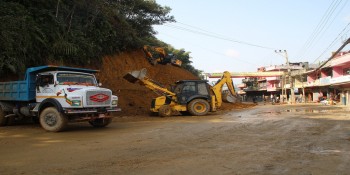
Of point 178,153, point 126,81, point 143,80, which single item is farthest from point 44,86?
point 126,81

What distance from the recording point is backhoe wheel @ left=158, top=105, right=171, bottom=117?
2030cm

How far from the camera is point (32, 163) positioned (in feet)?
22.5

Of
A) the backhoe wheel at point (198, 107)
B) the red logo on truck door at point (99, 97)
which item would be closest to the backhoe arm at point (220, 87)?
the backhoe wheel at point (198, 107)

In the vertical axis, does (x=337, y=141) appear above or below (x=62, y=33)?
below

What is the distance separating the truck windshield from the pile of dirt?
6.83 m

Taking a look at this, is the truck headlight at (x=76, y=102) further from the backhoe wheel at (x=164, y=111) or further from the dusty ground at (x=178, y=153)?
the backhoe wheel at (x=164, y=111)

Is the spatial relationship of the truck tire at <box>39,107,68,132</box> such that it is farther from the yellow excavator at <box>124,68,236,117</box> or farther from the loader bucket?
the yellow excavator at <box>124,68,236,117</box>

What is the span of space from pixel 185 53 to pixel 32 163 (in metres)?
46.4

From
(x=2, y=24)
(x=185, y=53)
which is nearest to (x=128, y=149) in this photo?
(x=2, y=24)

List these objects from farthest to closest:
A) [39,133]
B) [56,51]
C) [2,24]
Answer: [56,51] < [2,24] < [39,133]

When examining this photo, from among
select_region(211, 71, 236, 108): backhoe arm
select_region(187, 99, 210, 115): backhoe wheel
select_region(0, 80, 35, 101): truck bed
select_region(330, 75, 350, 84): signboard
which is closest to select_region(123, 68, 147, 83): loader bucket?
select_region(187, 99, 210, 115): backhoe wheel

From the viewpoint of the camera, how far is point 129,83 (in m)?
25.9

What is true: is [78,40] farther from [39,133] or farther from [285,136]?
[285,136]

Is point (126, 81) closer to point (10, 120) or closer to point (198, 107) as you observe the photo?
point (198, 107)
